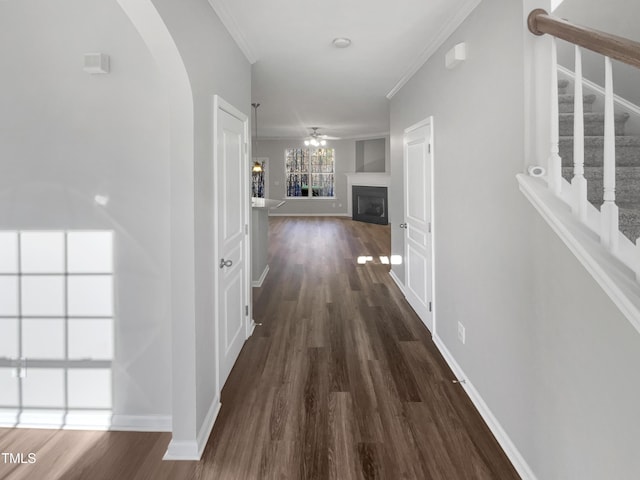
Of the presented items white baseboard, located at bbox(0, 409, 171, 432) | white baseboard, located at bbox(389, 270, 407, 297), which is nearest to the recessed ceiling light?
white baseboard, located at bbox(389, 270, 407, 297)

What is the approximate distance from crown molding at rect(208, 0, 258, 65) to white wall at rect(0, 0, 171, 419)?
65 cm

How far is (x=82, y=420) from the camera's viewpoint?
7.91ft

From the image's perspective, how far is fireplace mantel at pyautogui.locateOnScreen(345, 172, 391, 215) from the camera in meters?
12.2

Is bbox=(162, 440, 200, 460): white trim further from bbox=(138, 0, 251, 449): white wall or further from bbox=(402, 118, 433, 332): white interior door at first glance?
bbox=(402, 118, 433, 332): white interior door

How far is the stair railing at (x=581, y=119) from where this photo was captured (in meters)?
1.28

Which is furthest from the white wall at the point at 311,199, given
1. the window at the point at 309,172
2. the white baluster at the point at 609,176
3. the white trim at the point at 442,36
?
the white baluster at the point at 609,176

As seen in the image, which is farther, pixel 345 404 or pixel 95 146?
pixel 345 404

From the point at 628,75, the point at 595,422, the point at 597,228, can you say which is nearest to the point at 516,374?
the point at 595,422

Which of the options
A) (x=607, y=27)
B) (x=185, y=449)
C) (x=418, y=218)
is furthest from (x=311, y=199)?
(x=185, y=449)

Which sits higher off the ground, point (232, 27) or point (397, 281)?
point (232, 27)

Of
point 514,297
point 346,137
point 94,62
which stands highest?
point 346,137

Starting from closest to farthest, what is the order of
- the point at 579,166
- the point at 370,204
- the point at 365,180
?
the point at 579,166, the point at 370,204, the point at 365,180

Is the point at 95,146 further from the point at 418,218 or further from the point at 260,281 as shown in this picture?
the point at 260,281

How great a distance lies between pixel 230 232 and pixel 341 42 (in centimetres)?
188
